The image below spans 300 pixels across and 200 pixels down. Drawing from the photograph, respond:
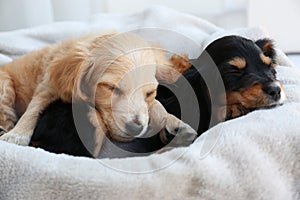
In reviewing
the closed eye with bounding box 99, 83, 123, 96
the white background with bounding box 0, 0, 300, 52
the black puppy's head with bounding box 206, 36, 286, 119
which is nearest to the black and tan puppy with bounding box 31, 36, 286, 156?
the black puppy's head with bounding box 206, 36, 286, 119

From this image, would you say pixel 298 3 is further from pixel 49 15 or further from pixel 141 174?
pixel 141 174

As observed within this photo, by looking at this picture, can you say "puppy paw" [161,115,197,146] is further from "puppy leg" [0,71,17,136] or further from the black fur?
"puppy leg" [0,71,17,136]

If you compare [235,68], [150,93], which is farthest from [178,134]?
Answer: [235,68]

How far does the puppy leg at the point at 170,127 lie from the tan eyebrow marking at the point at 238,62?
0.67 feet

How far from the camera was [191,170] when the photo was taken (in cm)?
94

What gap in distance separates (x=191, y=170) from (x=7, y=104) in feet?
2.51

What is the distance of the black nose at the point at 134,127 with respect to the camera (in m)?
1.09

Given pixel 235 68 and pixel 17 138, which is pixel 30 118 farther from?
pixel 235 68

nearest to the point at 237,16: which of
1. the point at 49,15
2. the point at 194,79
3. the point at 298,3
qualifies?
the point at 298,3

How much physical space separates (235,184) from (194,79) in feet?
1.32

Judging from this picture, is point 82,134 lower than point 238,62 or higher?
lower

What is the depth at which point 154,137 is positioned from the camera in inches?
47.8

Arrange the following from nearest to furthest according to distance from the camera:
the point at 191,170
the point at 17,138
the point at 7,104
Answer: the point at 191,170
the point at 17,138
the point at 7,104

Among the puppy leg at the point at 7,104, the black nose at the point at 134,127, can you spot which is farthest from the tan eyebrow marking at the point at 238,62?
the puppy leg at the point at 7,104
